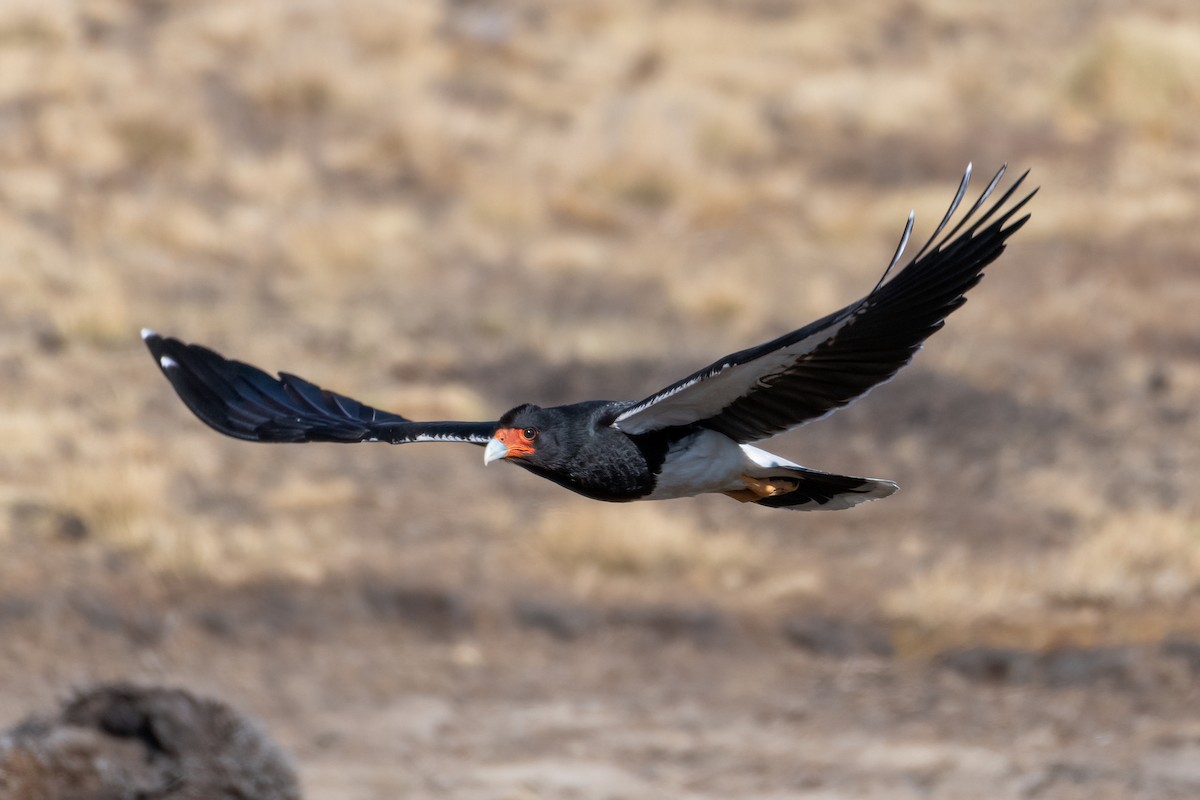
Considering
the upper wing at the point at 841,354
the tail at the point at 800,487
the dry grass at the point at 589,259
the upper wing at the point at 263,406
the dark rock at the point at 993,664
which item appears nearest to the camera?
the upper wing at the point at 841,354

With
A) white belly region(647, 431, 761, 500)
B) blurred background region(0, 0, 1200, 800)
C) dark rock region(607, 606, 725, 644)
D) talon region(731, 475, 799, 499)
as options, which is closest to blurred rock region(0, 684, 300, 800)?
Answer: white belly region(647, 431, 761, 500)

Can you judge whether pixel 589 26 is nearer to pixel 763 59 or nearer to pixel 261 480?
pixel 763 59

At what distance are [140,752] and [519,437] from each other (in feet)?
7.61

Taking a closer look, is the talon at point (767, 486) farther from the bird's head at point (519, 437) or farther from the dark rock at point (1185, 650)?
the dark rock at point (1185, 650)

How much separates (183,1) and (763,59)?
30.4ft

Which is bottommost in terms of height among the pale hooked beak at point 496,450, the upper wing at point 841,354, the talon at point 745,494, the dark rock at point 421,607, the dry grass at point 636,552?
the talon at point 745,494

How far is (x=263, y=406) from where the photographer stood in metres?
6.55

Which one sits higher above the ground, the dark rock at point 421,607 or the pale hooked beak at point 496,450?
the dark rock at point 421,607

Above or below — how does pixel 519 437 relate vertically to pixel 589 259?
below

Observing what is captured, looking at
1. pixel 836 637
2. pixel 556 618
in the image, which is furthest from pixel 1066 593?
pixel 556 618

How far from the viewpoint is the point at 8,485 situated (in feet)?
40.4

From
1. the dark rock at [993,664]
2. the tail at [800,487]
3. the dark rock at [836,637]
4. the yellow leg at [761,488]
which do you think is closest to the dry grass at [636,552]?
the dark rock at [836,637]

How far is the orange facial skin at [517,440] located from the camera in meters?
5.33

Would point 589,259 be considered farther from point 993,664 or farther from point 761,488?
point 761,488
